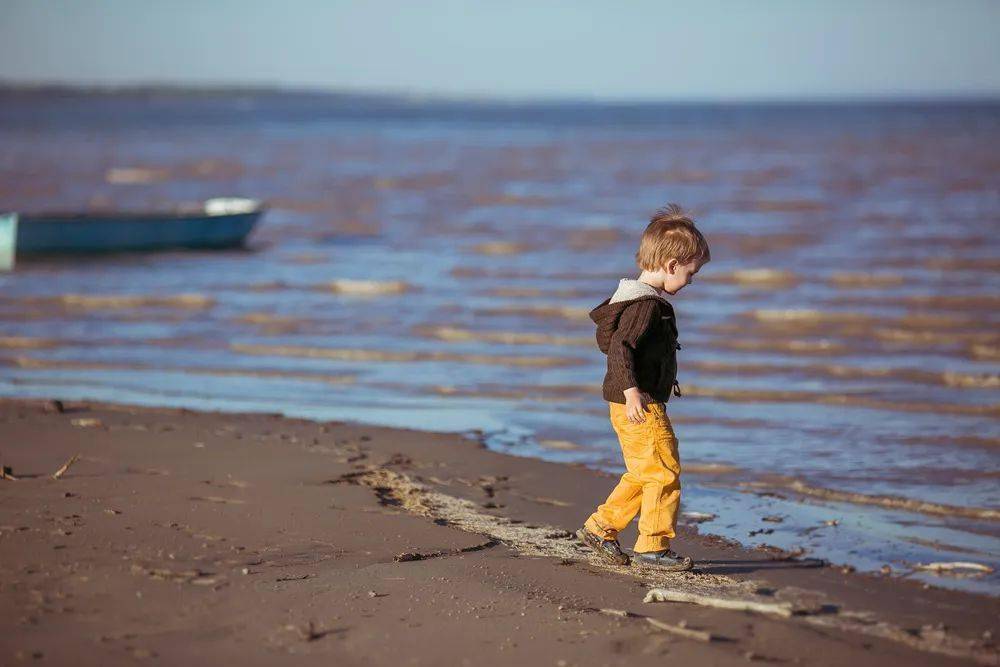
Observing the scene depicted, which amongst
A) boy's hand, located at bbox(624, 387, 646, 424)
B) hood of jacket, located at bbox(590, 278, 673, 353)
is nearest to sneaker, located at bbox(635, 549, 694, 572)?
boy's hand, located at bbox(624, 387, 646, 424)

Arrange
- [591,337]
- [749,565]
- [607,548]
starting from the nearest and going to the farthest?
[607,548] < [749,565] < [591,337]

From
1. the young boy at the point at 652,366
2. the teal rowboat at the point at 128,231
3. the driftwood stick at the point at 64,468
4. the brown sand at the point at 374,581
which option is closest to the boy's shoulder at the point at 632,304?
the young boy at the point at 652,366

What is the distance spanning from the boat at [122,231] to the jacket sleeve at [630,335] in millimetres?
17394

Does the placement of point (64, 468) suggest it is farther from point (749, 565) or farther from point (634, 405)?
point (749, 565)

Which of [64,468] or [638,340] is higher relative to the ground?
[638,340]

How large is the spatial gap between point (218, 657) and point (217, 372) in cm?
711

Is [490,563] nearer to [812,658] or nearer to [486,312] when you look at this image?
[812,658]

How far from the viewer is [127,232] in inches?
869

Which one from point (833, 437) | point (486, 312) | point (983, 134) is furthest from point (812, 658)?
point (983, 134)

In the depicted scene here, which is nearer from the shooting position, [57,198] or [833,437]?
[833,437]

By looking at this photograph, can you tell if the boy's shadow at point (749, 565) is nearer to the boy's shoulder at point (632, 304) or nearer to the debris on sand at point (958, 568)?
the debris on sand at point (958, 568)

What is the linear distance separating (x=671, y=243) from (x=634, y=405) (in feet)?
2.22

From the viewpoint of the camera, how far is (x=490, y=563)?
5195mm

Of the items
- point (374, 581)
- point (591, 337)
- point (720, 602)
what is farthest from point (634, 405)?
point (591, 337)
